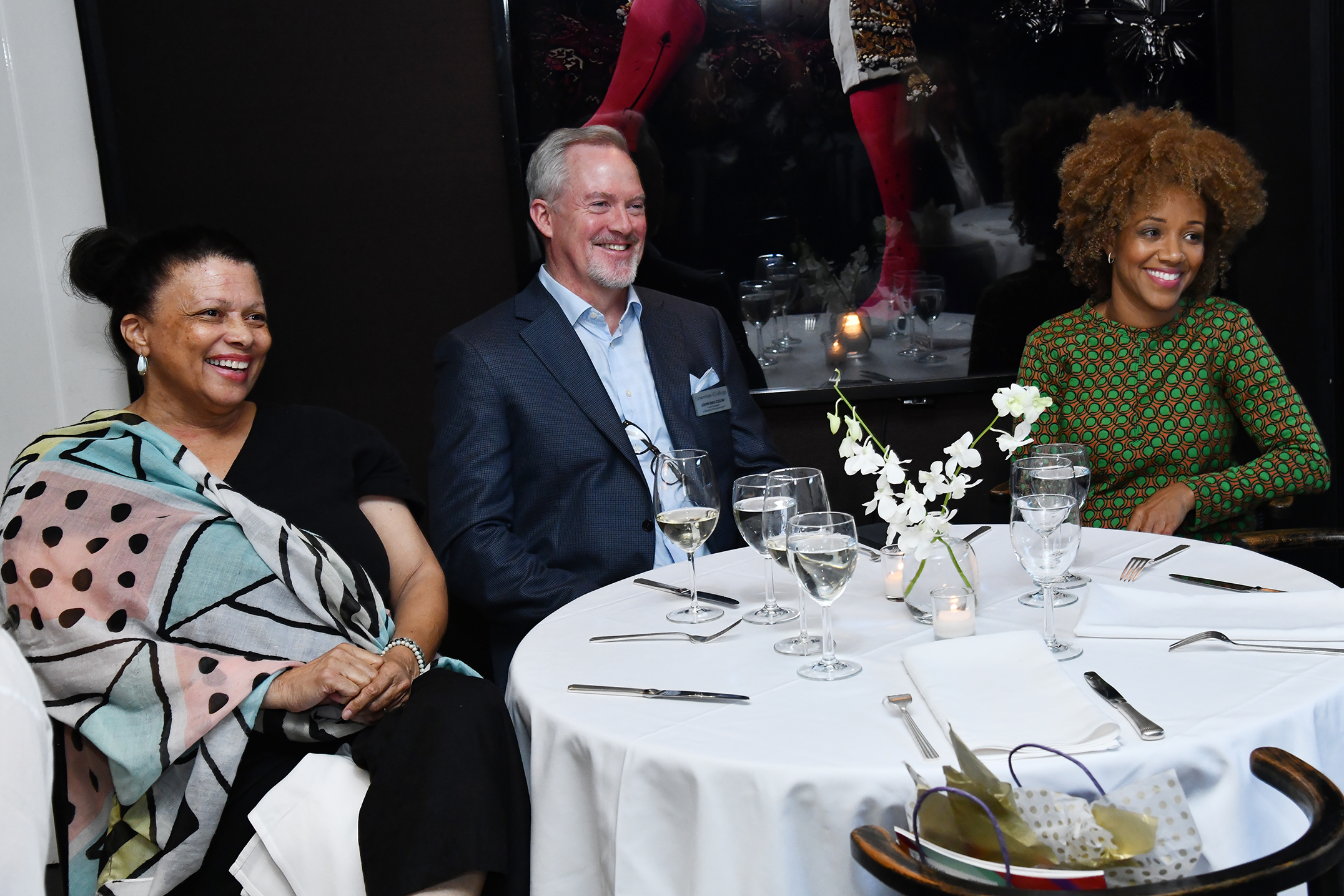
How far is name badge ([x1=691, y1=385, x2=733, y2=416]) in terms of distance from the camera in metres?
2.67

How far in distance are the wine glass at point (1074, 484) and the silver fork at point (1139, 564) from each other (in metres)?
0.05

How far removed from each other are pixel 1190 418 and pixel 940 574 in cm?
140

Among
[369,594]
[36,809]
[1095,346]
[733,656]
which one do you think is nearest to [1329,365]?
[1095,346]

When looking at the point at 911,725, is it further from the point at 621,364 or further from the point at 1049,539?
the point at 621,364

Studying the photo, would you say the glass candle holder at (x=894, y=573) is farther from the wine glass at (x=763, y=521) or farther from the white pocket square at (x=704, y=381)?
the white pocket square at (x=704, y=381)

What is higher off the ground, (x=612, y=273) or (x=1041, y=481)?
(x=612, y=273)

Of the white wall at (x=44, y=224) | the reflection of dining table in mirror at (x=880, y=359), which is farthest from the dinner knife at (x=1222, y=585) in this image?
the white wall at (x=44, y=224)

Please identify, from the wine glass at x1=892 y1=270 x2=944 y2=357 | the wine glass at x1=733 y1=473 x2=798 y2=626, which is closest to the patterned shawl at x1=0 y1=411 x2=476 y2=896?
the wine glass at x1=733 y1=473 x2=798 y2=626

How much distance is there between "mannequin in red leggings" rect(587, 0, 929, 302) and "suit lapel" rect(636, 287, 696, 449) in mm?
791

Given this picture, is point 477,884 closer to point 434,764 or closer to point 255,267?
point 434,764

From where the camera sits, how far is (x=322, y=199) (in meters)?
3.28

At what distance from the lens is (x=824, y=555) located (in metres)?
1.29

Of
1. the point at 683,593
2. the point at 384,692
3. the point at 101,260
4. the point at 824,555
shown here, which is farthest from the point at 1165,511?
the point at 101,260

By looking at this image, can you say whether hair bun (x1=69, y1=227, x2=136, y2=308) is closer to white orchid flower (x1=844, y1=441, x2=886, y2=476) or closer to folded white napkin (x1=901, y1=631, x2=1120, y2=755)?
white orchid flower (x1=844, y1=441, x2=886, y2=476)
